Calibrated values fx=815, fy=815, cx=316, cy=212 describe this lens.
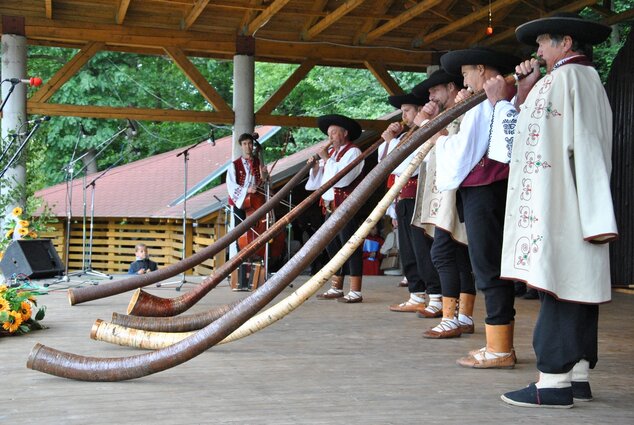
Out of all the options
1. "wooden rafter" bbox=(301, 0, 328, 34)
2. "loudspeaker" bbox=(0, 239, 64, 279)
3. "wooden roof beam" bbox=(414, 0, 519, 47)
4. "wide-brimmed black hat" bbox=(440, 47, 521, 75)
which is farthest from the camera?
"wooden rafter" bbox=(301, 0, 328, 34)

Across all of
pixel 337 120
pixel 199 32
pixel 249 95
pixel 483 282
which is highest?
pixel 199 32

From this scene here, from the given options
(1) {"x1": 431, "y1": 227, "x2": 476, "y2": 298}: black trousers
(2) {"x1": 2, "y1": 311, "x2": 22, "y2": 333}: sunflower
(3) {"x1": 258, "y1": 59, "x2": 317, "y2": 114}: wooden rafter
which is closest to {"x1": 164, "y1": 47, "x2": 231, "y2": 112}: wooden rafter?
(3) {"x1": 258, "y1": 59, "x2": 317, "y2": 114}: wooden rafter

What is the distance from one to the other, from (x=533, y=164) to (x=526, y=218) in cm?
18

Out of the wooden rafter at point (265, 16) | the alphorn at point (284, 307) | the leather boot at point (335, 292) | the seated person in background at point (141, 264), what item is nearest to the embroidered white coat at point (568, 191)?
the alphorn at point (284, 307)

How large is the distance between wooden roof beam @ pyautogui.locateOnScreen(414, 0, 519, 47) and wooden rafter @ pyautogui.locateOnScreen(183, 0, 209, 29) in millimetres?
2902

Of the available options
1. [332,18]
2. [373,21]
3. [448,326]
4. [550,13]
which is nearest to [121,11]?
[332,18]

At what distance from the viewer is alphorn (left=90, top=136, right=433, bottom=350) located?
110 inches

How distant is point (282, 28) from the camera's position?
9977mm

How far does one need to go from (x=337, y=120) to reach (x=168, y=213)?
736 cm

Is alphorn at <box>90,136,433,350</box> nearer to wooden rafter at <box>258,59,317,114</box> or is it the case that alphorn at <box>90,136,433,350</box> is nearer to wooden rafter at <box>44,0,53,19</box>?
wooden rafter at <box>44,0,53,19</box>

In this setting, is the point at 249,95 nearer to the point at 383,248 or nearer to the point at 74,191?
the point at 383,248

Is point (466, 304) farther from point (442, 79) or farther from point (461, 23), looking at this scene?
point (461, 23)

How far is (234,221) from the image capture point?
26.6 ft

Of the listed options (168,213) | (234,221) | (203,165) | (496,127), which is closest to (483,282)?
(496,127)
